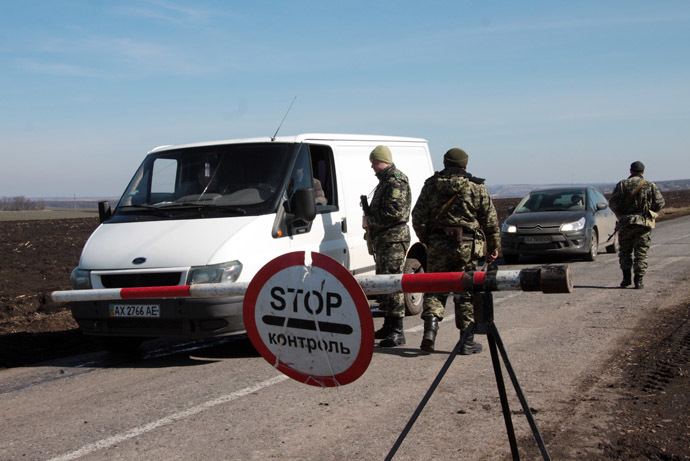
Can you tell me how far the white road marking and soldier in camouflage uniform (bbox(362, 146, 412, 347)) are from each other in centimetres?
170

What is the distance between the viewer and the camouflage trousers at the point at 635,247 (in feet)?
35.1

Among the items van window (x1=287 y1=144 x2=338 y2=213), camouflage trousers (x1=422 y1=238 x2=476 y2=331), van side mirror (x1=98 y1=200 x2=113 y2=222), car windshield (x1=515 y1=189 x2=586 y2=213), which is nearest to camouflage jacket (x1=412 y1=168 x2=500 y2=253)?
camouflage trousers (x1=422 y1=238 x2=476 y2=331)

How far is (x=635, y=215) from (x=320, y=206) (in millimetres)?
5558

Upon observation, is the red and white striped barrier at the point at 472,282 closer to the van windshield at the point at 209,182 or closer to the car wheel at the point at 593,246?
the van windshield at the point at 209,182

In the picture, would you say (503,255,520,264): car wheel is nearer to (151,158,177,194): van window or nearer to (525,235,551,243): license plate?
(525,235,551,243): license plate

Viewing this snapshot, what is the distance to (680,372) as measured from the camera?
5.75 m

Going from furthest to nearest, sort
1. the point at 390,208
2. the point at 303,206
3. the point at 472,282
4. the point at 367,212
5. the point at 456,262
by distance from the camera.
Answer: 1. the point at 367,212
2. the point at 390,208
3. the point at 303,206
4. the point at 456,262
5. the point at 472,282

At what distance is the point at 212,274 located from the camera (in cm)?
645

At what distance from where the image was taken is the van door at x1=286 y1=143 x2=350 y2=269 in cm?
730

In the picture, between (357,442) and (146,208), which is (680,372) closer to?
(357,442)

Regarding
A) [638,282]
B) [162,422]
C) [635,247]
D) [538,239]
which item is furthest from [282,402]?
[538,239]

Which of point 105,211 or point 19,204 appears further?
point 19,204

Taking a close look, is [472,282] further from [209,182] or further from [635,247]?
[635,247]

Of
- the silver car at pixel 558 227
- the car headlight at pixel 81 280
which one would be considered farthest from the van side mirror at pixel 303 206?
the silver car at pixel 558 227
